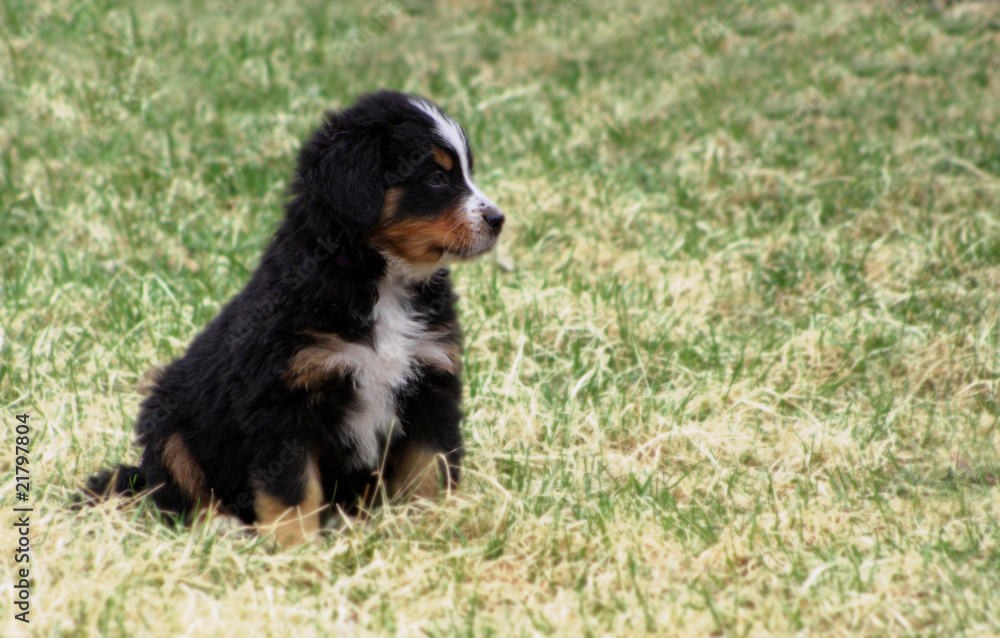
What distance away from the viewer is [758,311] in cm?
485

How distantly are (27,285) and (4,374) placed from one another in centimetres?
84

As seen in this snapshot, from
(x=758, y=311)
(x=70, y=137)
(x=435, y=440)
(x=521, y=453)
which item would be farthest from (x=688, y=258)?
(x=70, y=137)

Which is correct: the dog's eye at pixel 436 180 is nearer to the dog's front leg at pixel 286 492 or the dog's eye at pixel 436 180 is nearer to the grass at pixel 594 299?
the dog's front leg at pixel 286 492

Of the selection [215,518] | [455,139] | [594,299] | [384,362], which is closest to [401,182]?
[455,139]

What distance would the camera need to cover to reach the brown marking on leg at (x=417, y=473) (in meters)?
3.19

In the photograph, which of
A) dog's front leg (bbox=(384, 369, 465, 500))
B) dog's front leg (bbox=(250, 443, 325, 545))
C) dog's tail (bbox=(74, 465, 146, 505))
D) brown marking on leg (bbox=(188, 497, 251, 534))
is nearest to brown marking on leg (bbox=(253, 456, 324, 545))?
dog's front leg (bbox=(250, 443, 325, 545))

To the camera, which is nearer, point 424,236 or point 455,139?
point 424,236

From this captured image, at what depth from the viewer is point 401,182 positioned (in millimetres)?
3094

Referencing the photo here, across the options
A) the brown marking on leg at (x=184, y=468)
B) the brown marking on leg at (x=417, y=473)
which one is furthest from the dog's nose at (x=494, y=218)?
the brown marking on leg at (x=184, y=468)

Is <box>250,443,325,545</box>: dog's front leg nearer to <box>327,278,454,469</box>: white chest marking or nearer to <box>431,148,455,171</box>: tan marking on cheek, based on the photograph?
<box>327,278,454,469</box>: white chest marking

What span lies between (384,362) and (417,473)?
0.40 m

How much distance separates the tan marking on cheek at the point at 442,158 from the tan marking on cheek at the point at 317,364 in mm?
629

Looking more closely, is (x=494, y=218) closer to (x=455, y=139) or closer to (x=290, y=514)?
(x=455, y=139)

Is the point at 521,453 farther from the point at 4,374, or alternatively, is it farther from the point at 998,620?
the point at 4,374
